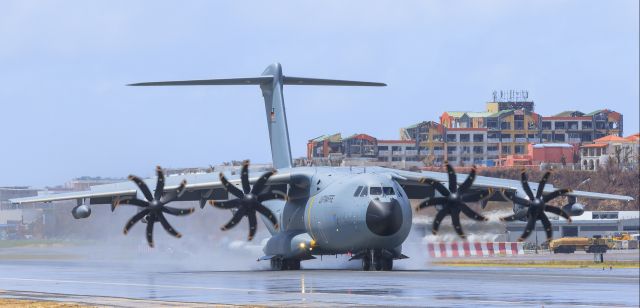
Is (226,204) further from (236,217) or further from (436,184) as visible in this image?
(436,184)

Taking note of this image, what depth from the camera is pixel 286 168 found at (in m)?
47.8

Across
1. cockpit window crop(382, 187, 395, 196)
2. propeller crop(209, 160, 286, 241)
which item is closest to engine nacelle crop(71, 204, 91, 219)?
propeller crop(209, 160, 286, 241)


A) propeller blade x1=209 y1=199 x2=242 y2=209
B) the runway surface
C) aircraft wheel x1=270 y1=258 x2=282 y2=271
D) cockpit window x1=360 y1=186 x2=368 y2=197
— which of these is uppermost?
cockpit window x1=360 y1=186 x2=368 y2=197

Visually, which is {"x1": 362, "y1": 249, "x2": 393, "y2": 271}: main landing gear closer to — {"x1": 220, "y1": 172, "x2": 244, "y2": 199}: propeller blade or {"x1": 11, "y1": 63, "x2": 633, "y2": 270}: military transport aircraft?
{"x1": 11, "y1": 63, "x2": 633, "y2": 270}: military transport aircraft

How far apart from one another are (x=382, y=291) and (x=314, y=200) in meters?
15.5

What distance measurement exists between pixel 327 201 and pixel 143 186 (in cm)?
666

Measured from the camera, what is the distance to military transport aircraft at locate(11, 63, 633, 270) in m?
41.4

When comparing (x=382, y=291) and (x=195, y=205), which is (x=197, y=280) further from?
(x=195, y=205)

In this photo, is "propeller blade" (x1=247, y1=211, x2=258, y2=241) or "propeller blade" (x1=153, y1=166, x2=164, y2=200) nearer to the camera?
"propeller blade" (x1=247, y1=211, x2=258, y2=241)

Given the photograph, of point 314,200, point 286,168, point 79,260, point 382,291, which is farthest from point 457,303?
point 79,260

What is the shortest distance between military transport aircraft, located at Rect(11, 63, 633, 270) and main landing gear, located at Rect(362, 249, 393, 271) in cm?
4

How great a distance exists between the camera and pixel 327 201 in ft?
142

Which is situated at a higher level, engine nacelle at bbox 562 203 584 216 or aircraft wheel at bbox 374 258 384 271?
engine nacelle at bbox 562 203 584 216

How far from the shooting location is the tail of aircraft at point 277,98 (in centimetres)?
4997
